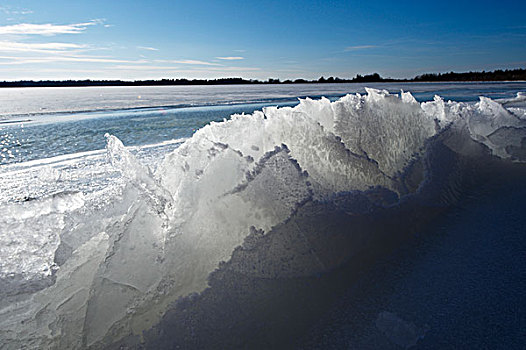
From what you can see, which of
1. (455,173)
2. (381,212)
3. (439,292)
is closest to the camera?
(439,292)

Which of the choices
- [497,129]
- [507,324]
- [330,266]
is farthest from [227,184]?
[497,129]

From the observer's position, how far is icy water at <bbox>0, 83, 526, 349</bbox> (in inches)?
55.7

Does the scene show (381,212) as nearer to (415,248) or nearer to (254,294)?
(415,248)

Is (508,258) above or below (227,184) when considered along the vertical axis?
below

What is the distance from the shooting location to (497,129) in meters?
3.65

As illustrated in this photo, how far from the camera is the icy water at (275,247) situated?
1414 millimetres

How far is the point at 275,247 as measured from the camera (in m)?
1.80

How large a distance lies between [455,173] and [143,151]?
4.25 meters

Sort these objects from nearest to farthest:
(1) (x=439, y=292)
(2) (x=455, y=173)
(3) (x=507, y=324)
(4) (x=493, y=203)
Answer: (3) (x=507, y=324)
(1) (x=439, y=292)
(4) (x=493, y=203)
(2) (x=455, y=173)

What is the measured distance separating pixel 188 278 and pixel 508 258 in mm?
1574

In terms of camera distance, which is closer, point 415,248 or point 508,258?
point 508,258

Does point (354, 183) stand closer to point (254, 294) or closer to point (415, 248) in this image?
point (415, 248)

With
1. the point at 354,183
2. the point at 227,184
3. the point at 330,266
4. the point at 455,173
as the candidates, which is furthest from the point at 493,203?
the point at 227,184

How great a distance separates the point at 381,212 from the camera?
2.20 metres
